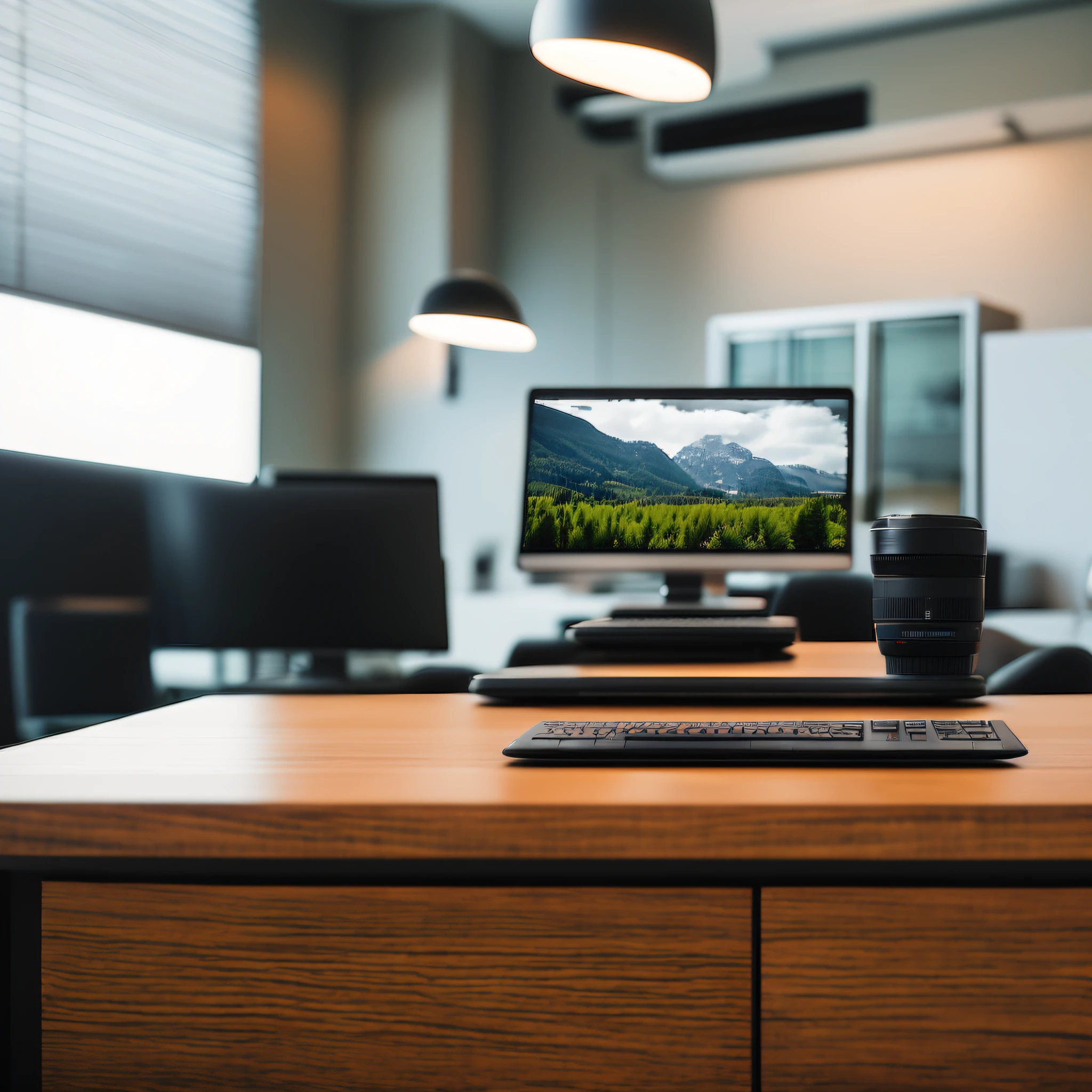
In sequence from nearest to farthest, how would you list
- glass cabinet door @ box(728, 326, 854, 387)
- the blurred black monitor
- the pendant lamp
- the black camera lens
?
the black camera lens < the blurred black monitor < the pendant lamp < glass cabinet door @ box(728, 326, 854, 387)

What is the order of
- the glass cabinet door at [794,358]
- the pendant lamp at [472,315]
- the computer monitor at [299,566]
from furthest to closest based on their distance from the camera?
the glass cabinet door at [794,358], the pendant lamp at [472,315], the computer monitor at [299,566]

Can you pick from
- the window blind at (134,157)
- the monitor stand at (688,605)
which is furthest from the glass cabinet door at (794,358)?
the monitor stand at (688,605)

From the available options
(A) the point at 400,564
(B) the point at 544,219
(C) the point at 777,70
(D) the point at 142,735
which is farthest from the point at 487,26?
(D) the point at 142,735

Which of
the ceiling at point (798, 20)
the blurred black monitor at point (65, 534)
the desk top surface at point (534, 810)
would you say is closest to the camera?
the desk top surface at point (534, 810)

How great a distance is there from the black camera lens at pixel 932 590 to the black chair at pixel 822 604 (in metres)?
1.33

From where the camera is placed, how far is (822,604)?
2443 mm

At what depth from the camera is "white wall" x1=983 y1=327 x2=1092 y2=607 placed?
151 inches

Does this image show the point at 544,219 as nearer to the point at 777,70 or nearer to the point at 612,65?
the point at 777,70

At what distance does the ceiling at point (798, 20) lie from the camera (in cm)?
408

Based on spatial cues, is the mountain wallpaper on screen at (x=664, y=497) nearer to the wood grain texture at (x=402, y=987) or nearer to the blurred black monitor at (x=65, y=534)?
the wood grain texture at (x=402, y=987)

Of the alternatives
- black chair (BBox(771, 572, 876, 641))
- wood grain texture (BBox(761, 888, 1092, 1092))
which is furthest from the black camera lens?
black chair (BBox(771, 572, 876, 641))

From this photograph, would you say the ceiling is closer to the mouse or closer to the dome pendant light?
the dome pendant light

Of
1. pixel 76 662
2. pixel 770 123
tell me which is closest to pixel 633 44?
pixel 76 662

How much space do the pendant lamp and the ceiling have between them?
1.30 metres
